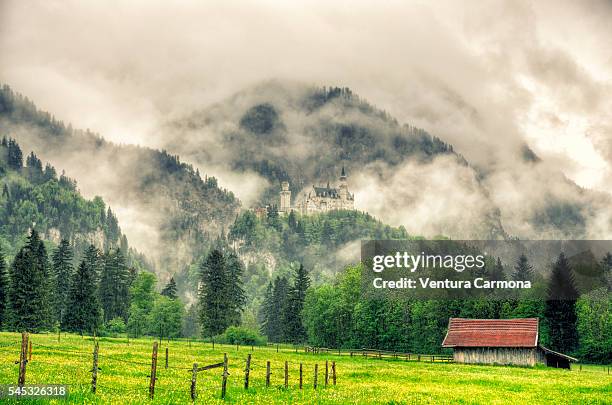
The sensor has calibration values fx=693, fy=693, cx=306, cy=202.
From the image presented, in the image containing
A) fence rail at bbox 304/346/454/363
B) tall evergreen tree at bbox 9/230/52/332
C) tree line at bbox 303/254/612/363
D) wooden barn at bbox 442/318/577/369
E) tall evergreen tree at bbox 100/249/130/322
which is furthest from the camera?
tall evergreen tree at bbox 100/249/130/322

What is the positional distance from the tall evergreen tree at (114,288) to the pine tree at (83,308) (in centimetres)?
2905

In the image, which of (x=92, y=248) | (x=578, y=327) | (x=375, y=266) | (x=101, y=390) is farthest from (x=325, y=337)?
(x=101, y=390)

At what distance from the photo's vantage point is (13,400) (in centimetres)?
2117

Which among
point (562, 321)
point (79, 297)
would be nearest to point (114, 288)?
point (79, 297)

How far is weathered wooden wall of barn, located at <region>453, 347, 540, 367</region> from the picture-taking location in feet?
293

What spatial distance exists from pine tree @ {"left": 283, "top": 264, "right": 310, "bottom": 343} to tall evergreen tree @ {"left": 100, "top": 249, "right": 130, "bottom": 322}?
37.2 m

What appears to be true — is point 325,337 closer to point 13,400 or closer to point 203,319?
point 203,319

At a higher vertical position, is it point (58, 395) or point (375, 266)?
point (375, 266)

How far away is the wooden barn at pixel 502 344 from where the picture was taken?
89.6 metres

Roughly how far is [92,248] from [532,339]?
108 m

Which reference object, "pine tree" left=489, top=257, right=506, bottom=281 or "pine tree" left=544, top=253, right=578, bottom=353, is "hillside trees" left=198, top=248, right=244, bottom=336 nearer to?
"pine tree" left=489, top=257, right=506, bottom=281

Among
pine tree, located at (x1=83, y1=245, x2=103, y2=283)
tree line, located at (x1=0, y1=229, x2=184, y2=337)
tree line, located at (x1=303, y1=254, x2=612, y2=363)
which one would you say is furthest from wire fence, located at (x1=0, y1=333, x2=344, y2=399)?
pine tree, located at (x1=83, y1=245, x2=103, y2=283)

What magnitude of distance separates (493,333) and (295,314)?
54.7 m

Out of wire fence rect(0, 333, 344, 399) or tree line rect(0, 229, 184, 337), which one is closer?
wire fence rect(0, 333, 344, 399)
